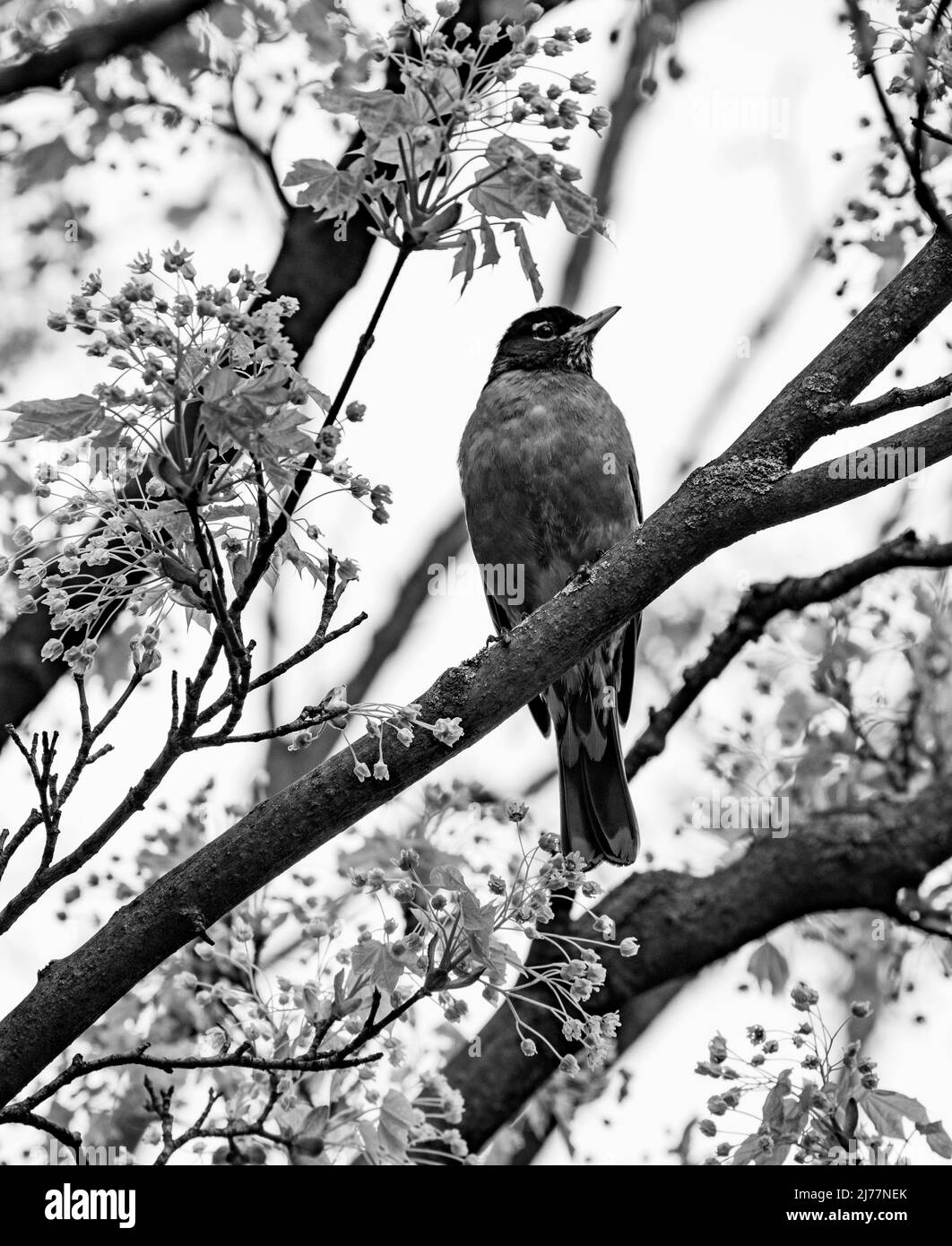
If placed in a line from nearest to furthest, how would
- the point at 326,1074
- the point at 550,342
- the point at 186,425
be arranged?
the point at 186,425
the point at 326,1074
the point at 550,342

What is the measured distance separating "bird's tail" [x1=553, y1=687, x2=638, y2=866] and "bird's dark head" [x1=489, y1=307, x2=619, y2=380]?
1.49m

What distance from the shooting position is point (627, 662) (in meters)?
6.08

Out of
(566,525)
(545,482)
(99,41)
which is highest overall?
(99,41)

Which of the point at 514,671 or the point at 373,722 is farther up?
the point at 514,671

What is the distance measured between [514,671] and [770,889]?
2.19 m

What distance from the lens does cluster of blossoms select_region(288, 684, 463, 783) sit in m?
2.61

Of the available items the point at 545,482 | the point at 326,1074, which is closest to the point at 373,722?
the point at 326,1074

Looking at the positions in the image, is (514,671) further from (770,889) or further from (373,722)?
(770,889)

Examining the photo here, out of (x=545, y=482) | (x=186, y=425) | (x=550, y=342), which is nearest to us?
(x=186, y=425)

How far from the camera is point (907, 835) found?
16.1ft

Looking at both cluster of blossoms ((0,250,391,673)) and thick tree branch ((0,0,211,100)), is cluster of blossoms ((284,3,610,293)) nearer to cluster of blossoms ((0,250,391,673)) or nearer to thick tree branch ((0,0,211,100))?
cluster of blossoms ((0,250,391,673))

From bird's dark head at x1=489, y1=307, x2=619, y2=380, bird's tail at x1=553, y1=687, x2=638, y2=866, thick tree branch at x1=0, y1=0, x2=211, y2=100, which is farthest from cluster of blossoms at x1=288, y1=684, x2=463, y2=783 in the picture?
bird's dark head at x1=489, y1=307, x2=619, y2=380
